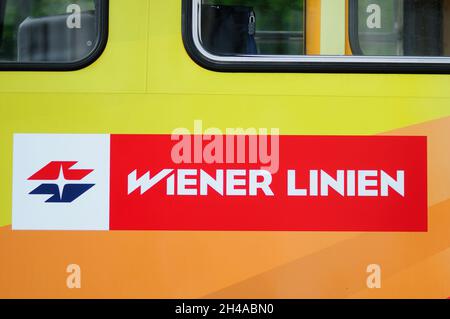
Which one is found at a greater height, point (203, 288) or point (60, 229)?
point (60, 229)

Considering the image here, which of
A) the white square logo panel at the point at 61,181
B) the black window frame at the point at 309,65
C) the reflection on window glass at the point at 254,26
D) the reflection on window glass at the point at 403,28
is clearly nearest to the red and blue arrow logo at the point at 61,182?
the white square logo panel at the point at 61,181

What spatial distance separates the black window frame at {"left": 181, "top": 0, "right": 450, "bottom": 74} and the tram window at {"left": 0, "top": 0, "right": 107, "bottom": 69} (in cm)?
45

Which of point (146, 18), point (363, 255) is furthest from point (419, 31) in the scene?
point (146, 18)

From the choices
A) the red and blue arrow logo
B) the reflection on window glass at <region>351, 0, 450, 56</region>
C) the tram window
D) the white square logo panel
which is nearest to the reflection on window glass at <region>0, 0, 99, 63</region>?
the tram window

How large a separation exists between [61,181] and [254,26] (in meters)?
1.18

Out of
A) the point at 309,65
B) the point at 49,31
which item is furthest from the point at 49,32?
the point at 309,65

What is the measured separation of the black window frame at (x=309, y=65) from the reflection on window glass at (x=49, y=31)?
0.46 m

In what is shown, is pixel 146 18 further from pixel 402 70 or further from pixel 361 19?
pixel 402 70

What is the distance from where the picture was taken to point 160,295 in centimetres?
314

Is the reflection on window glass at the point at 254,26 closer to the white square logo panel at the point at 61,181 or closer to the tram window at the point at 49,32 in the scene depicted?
the tram window at the point at 49,32

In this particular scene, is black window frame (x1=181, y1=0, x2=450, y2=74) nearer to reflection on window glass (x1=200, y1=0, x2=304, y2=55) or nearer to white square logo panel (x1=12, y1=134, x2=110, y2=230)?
reflection on window glass (x1=200, y1=0, x2=304, y2=55)

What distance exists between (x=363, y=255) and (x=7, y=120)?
5.90 feet

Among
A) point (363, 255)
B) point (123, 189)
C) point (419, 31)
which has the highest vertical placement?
point (419, 31)

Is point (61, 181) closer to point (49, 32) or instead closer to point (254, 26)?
point (49, 32)
